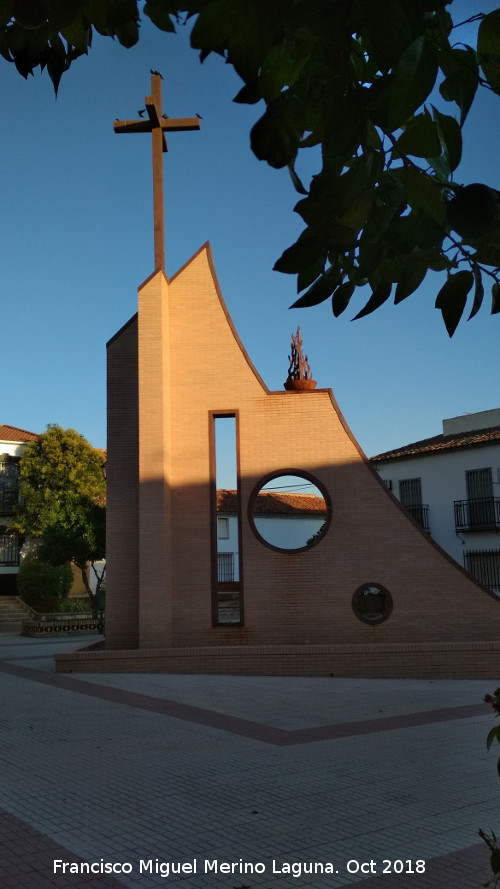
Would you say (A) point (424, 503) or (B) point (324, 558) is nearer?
(B) point (324, 558)

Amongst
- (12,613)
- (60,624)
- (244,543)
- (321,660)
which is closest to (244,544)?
(244,543)

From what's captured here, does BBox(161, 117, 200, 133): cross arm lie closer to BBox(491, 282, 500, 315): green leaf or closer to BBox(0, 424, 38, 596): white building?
BBox(491, 282, 500, 315): green leaf

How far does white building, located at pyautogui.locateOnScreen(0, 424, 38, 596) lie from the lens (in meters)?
31.0

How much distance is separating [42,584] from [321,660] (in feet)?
52.6

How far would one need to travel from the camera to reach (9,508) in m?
31.5

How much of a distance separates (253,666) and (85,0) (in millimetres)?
11839

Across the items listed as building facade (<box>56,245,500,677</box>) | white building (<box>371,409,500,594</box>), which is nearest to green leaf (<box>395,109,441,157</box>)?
building facade (<box>56,245,500,677</box>)

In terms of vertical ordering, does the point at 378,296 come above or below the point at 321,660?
above

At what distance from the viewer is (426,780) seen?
6293 mm

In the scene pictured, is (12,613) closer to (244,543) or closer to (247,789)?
(244,543)

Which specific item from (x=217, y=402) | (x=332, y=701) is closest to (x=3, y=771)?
(x=332, y=701)

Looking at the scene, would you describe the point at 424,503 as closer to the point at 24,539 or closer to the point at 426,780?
the point at 24,539

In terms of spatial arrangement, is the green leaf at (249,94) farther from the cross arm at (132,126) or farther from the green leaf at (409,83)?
the cross arm at (132,126)

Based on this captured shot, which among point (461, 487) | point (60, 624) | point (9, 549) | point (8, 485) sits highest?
point (8, 485)
